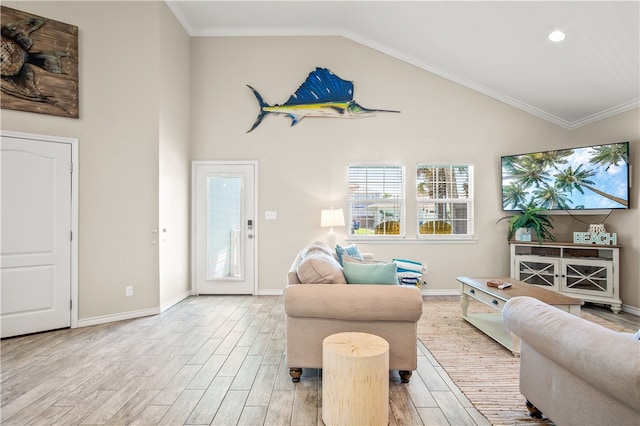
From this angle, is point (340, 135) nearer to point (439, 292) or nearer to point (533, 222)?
point (439, 292)

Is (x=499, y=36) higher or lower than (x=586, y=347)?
higher

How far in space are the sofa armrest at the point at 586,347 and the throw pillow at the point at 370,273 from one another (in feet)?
2.67

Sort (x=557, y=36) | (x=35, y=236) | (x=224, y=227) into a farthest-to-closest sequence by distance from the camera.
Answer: (x=224, y=227)
(x=557, y=36)
(x=35, y=236)

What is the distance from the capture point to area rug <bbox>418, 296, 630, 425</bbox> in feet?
6.49

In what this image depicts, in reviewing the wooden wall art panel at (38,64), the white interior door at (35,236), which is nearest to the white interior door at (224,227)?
the white interior door at (35,236)

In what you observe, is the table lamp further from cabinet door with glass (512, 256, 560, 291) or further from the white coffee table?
cabinet door with glass (512, 256, 560, 291)

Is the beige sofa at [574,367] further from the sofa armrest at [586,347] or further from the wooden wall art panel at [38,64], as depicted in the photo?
the wooden wall art panel at [38,64]

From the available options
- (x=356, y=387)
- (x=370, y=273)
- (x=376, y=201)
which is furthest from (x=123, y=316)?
(x=376, y=201)

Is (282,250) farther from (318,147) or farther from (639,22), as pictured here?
(639,22)

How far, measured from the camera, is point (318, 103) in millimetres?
4852

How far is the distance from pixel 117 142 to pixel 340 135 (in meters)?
2.92

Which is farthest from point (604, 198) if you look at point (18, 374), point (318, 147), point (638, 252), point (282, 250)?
point (18, 374)

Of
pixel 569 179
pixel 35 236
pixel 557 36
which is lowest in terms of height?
pixel 35 236

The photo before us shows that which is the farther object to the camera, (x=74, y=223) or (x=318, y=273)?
(x=74, y=223)
